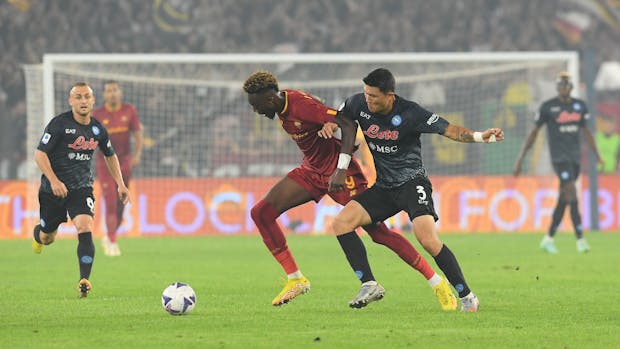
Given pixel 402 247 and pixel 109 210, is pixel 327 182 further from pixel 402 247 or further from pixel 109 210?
pixel 109 210

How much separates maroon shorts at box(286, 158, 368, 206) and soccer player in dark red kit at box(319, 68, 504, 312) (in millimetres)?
433

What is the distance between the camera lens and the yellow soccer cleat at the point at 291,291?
379 inches

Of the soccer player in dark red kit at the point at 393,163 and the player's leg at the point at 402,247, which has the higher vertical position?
the soccer player in dark red kit at the point at 393,163

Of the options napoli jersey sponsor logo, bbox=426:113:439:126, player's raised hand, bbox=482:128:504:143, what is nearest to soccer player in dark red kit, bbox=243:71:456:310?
napoli jersey sponsor logo, bbox=426:113:439:126

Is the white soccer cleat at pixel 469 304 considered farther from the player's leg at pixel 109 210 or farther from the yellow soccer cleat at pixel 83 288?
the player's leg at pixel 109 210

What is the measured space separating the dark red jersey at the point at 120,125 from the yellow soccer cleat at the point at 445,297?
8.88 meters

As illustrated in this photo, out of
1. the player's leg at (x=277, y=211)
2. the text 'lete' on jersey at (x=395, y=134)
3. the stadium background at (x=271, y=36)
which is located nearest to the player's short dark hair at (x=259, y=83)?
the text 'lete' on jersey at (x=395, y=134)

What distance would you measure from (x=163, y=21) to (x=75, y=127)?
20420 millimetres

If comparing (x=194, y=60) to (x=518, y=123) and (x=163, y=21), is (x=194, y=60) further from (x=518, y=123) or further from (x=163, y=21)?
(x=163, y=21)

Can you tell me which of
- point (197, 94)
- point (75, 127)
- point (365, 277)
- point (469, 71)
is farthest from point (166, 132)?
point (365, 277)

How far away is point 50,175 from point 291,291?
8.81ft

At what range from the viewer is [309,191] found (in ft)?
33.0

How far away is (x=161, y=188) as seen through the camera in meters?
22.5

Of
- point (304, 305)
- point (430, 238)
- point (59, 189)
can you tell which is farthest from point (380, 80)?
point (59, 189)
